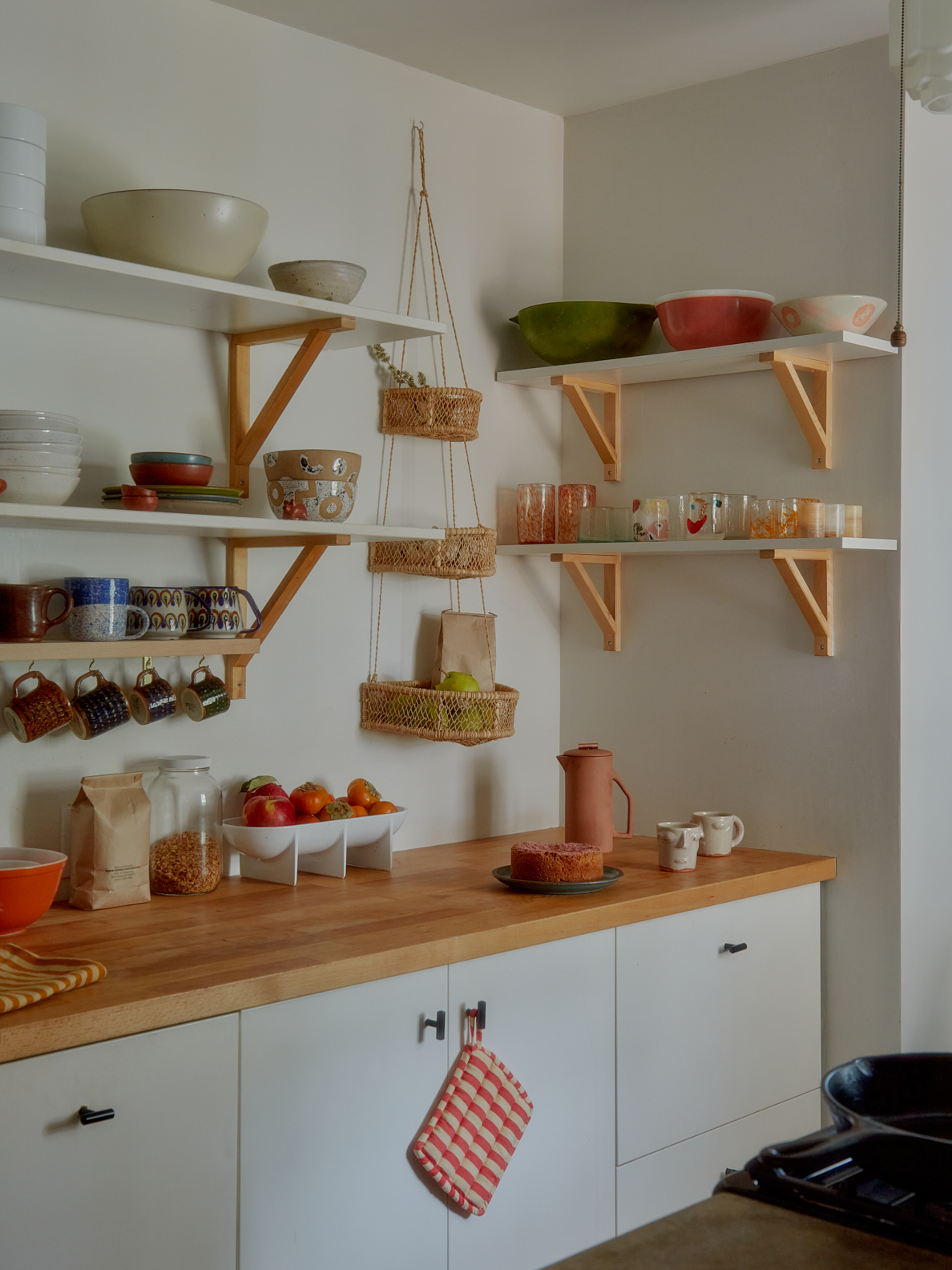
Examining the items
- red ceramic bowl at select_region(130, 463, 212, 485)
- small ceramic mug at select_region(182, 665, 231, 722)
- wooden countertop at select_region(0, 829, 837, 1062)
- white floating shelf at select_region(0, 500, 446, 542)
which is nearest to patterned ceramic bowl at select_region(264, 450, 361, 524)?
white floating shelf at select_region(0, 500, 446, 542)

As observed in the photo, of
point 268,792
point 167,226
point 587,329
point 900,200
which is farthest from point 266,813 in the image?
point 900,200

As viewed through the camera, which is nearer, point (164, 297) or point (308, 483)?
point (164, 297)

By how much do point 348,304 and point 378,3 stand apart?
622 mm

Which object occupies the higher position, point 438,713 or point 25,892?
point 438,713

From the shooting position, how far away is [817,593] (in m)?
2.62

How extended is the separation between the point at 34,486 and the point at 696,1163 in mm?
1642

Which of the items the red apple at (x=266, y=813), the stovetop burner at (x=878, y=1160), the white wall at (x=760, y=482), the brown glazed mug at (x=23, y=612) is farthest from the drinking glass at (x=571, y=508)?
the stovetop burner at (x=878, y=1160)

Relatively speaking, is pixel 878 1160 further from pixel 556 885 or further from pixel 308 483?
pixel 308 483

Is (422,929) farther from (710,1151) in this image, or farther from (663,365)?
(663,365)

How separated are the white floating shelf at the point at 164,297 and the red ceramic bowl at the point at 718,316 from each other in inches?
21.4

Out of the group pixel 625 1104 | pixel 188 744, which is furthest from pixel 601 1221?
Answer: pixel 188 744

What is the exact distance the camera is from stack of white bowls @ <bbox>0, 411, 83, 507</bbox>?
6.23 feet

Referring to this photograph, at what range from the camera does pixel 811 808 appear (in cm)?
266

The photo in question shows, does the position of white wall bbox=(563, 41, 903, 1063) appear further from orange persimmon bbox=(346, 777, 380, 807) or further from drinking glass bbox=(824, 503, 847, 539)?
orange persimmon bbox=(346, 777, 380, 807)
